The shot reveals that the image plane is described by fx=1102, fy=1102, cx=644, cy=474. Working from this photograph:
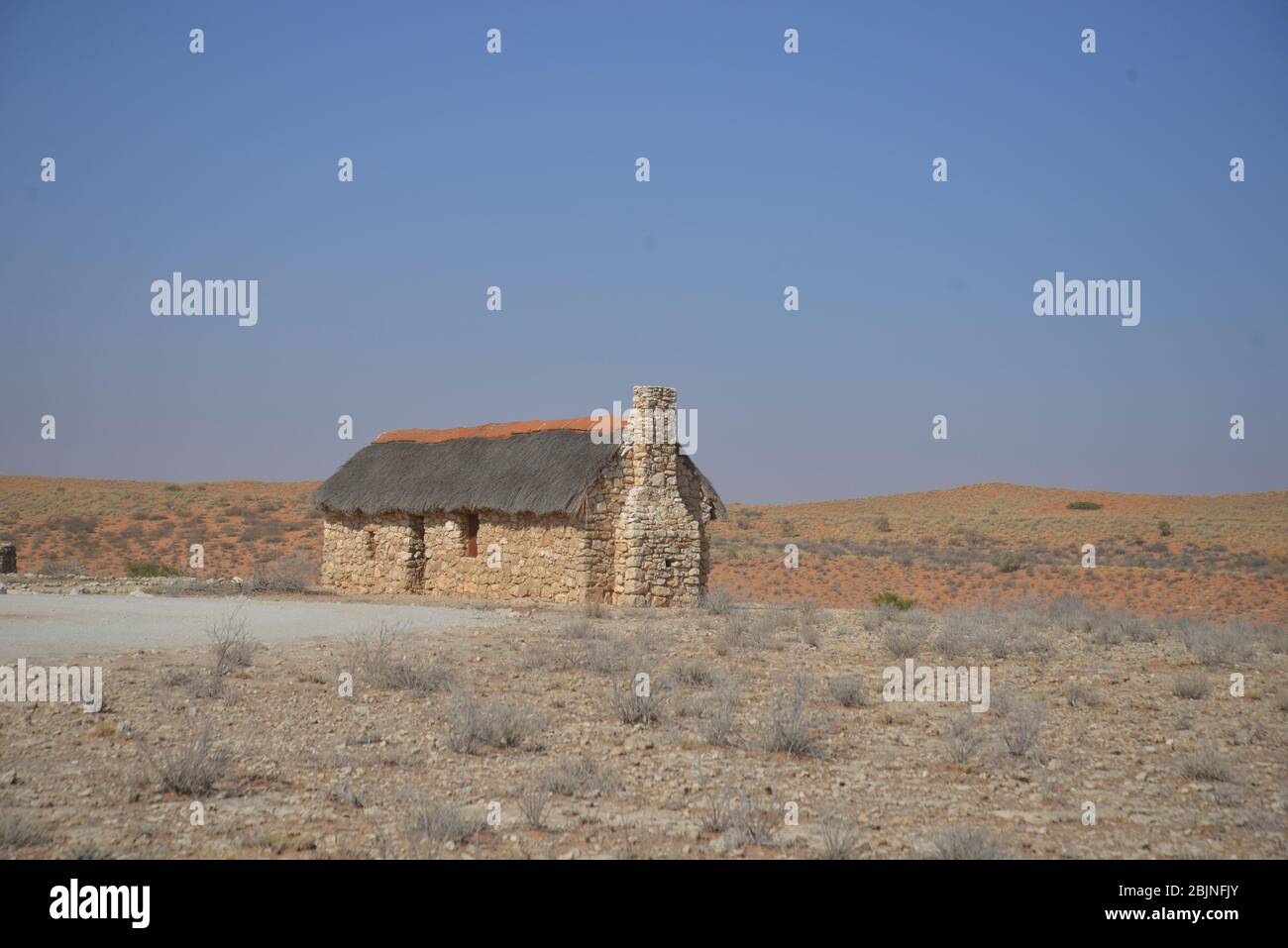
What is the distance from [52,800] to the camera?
7207 millimetres

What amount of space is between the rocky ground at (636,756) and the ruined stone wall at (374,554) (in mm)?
8633

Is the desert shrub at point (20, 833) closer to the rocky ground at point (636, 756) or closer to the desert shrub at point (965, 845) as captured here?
the rocky ground at point (636, 756)

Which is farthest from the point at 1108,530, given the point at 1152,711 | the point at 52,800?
the point at 52,800

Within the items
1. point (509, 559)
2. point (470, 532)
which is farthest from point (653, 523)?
point (470, 532)

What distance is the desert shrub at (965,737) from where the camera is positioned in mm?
8945

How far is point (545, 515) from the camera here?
66.2 feet

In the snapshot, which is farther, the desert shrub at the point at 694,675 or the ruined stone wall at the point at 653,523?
the ruined stone wall at the point at 653,523

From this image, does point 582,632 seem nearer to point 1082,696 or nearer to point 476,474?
point 1082,696

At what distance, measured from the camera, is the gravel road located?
1294 centimetres

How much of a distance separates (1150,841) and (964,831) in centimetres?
137

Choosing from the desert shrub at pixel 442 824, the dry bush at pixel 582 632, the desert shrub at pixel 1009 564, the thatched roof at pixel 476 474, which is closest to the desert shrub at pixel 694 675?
the dry bush at pixel 582 632

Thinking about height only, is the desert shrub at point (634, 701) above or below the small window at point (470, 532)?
below
